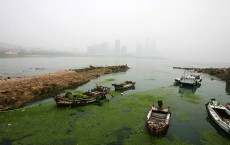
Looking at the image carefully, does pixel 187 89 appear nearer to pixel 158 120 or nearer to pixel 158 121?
pixel 158 120

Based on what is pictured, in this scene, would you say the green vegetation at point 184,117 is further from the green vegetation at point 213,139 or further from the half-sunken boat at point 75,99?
the half-sunken boat at point 75,99

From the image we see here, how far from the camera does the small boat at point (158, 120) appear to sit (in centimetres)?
1573

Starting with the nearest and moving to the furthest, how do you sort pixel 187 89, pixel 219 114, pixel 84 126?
pixel 84 126
pixel 219 114
pixel 187 89

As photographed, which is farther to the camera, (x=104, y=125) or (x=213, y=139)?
(x=104, y=125)

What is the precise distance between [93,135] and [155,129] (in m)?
5.76

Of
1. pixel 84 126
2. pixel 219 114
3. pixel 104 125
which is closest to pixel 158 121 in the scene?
pixel 104 125

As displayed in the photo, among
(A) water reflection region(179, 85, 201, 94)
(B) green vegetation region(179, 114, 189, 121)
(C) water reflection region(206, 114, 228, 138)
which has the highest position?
(A) water reflection region(179, 85, 201, 94)

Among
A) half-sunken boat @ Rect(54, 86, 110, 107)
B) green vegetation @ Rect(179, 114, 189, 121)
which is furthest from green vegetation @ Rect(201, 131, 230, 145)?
half-sunken boat @ Rect(54, 86, 110, 107)

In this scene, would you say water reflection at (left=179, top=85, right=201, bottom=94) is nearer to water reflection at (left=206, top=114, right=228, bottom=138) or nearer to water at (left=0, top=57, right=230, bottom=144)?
water at (left=0, top=57, right=230, bottom=144)

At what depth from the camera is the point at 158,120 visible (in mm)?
18281

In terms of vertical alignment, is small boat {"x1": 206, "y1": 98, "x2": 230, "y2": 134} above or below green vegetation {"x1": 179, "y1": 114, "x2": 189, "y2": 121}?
above

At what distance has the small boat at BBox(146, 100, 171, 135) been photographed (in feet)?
51.6

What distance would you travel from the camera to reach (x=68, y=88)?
37.5 m

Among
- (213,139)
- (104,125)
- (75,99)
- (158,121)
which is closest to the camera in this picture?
(213,139)
